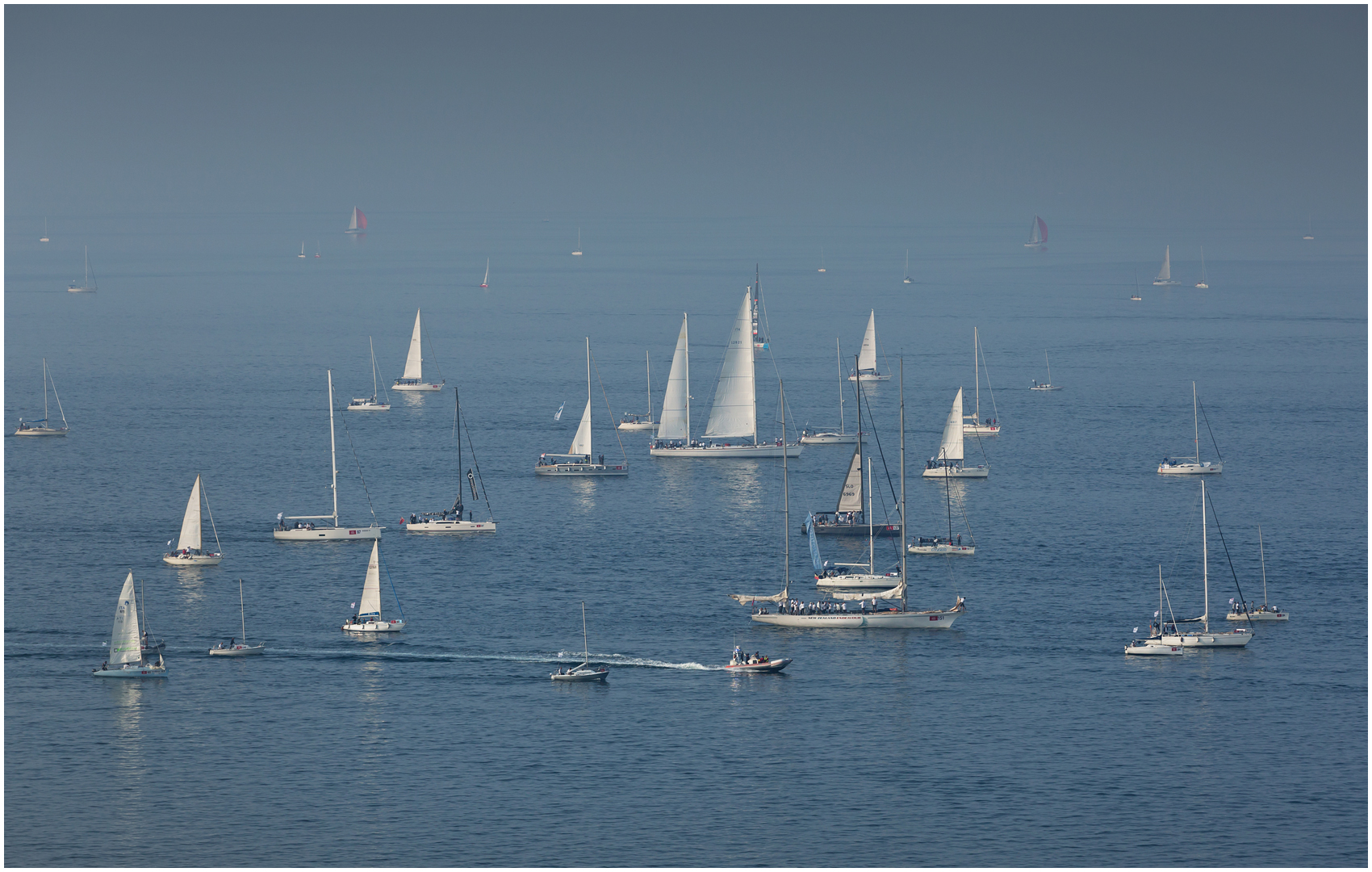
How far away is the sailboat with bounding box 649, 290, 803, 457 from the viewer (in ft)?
474

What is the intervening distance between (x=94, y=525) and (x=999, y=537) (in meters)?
54.4

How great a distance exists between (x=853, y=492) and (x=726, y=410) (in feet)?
105

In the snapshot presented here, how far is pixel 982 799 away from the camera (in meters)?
71.6

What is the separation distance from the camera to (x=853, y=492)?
115m

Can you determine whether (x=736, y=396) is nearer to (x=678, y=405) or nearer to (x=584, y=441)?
(x=678, y=405)

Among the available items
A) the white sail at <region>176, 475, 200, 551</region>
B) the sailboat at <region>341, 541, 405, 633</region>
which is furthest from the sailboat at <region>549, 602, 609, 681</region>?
the white sail at <region>176, 475, 200, 551</region>

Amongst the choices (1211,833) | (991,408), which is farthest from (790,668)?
(991,408)

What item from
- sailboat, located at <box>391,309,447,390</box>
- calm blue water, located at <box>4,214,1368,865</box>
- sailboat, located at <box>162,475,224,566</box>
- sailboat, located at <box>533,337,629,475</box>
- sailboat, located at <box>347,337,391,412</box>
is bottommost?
calm blue water, located at <box>4,214,1368,865</box>

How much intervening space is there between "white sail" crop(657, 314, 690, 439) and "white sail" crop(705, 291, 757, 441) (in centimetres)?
210

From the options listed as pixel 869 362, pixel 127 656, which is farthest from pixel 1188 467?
pixel 127 656

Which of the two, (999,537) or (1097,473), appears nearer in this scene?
(999,537)

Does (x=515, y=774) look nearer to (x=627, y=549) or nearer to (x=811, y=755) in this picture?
(x=811, y=755)

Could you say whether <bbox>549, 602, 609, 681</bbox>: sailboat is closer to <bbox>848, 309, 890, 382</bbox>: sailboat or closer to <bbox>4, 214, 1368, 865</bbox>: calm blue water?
<bbox>4, 214, 1368, 865</bbox>: calm blue water

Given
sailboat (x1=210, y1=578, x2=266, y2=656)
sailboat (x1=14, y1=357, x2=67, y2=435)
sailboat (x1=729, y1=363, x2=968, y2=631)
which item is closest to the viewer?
sailboat (x1=210, y1=578, x2=266, y2=656)
